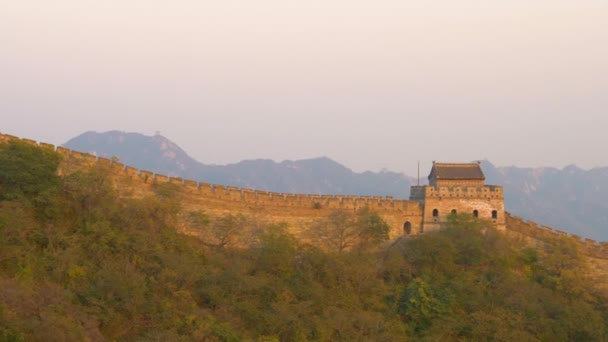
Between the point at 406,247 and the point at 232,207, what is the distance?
6717 mm

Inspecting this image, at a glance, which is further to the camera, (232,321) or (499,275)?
(499,275)

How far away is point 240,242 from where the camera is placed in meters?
26.3

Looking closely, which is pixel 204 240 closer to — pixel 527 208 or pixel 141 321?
pixel 141 321

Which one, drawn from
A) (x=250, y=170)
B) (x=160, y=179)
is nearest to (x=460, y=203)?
(x=160, y=179)

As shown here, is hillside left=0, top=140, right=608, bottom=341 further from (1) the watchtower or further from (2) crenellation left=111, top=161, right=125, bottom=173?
(1) the watchtower

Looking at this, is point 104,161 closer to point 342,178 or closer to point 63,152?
point 63,152

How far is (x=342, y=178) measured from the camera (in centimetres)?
11069

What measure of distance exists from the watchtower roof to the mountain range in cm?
6046

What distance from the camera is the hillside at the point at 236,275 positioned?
19.0 m

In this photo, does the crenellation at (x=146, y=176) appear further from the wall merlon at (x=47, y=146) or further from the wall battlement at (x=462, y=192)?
the wall battlement at (x=462, y=192)

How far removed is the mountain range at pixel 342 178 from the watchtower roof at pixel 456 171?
6046cm

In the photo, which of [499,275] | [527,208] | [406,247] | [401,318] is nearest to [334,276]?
[401,318]

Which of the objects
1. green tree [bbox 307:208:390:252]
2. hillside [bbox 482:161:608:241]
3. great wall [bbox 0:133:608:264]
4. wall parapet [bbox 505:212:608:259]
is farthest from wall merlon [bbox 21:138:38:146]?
hillside [bbox 482:161:608:241]

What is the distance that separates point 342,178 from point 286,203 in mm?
82797
